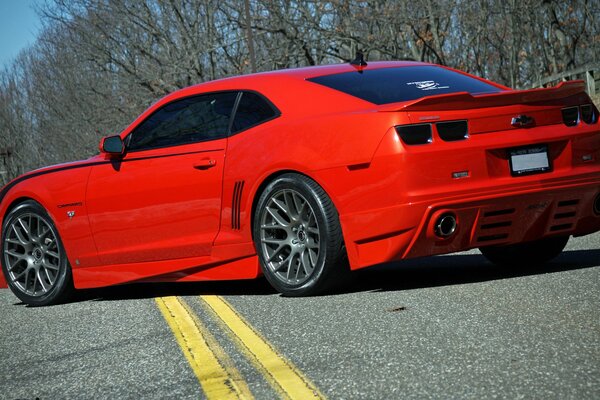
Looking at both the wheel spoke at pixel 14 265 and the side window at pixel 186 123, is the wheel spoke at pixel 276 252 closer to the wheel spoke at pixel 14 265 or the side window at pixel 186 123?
the side window at pixel 186 123

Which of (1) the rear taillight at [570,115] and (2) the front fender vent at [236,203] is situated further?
(2) the front fender vent at [236,203]

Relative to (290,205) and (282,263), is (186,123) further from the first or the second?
(282,263)

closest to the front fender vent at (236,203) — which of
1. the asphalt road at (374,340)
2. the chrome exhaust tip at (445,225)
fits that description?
the asphalt road at (374,340)

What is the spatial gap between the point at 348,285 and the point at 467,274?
829 millimetres

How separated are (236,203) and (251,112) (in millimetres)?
638

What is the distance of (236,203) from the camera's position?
677cm

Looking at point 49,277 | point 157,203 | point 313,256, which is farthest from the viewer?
point 49,277

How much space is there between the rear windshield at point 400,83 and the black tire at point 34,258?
2.58 meters

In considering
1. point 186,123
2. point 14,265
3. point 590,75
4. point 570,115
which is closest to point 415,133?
point 570,115

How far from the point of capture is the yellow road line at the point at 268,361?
3.85 meters

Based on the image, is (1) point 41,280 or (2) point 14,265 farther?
(2) point 14,265

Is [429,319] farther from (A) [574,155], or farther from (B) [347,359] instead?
(A) [574,155]

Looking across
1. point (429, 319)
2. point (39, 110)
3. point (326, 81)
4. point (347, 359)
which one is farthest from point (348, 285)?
point (39, 110)

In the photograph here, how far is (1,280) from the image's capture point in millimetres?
8359
